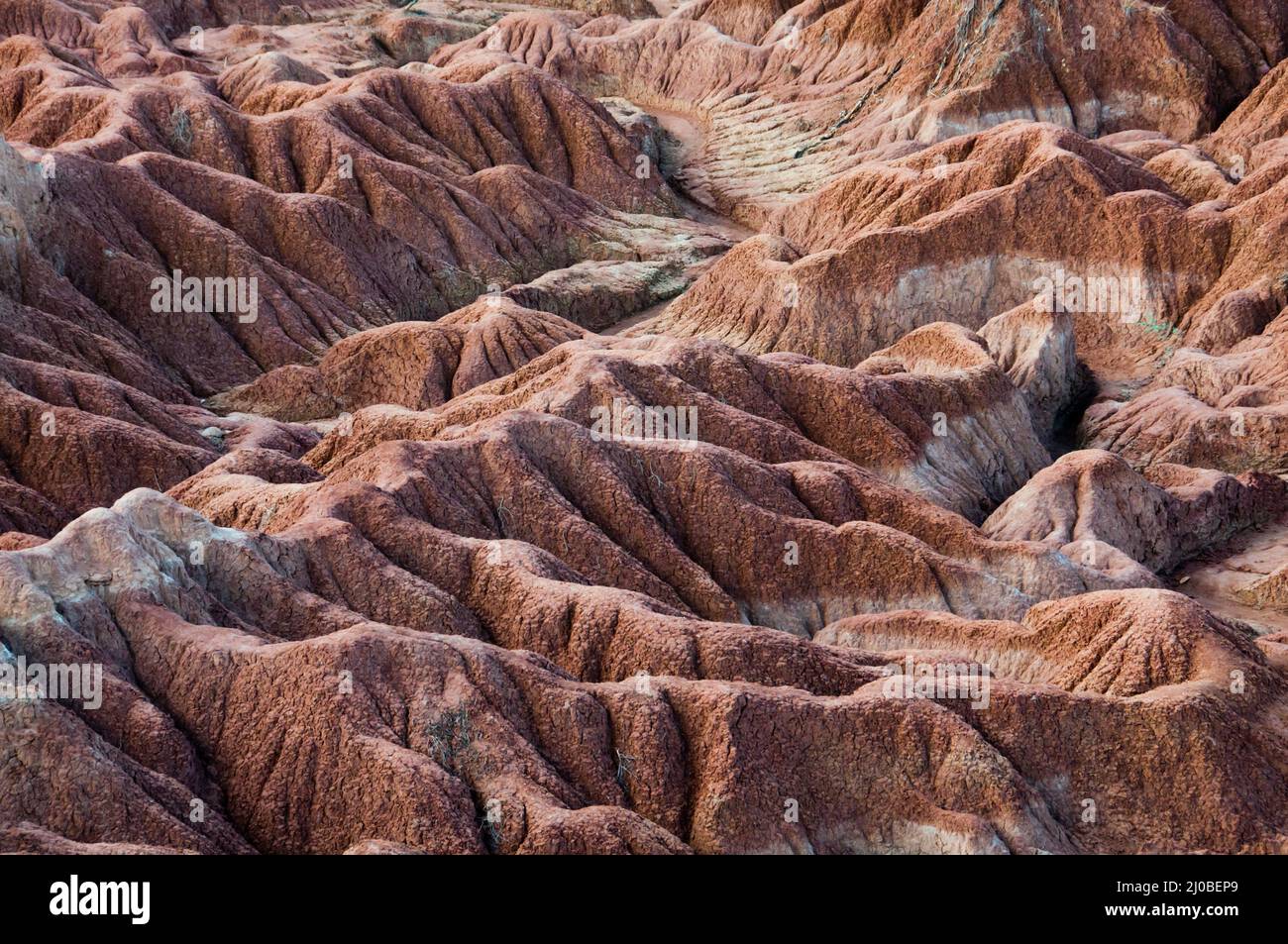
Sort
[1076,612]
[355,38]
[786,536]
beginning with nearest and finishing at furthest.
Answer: [1076,612], [786,536], [355,38]

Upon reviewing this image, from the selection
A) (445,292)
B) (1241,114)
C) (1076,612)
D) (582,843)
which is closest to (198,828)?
(582,843)

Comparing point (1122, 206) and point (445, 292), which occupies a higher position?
point (1122, 206)

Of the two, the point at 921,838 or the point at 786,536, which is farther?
the point at 786,536

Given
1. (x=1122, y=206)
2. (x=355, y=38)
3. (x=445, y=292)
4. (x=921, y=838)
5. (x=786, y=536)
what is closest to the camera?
(x=921, y=838)

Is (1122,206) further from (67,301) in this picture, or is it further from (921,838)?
(921,838)

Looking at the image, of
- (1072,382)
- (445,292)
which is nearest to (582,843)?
(1072,382)
